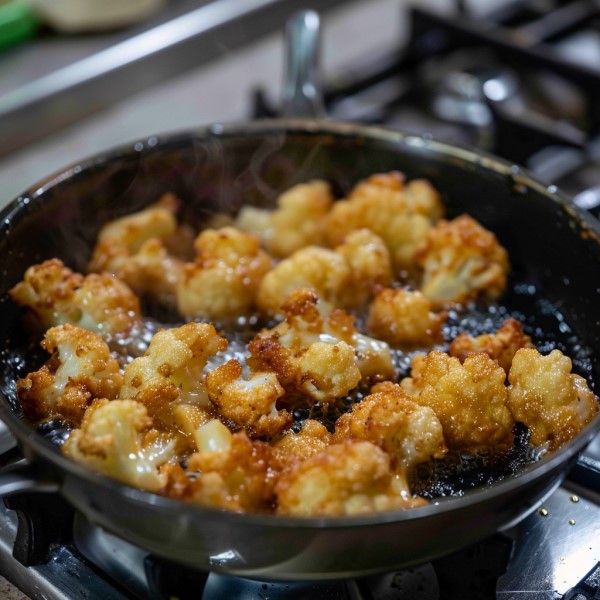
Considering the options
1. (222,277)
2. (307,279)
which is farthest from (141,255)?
(307,279)

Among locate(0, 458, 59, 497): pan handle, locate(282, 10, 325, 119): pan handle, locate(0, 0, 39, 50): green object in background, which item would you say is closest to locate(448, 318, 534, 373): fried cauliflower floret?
locate(0, 458, 59, 497): pan handle

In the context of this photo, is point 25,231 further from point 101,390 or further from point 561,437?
point 561,437

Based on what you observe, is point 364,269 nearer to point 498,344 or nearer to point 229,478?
point 498,344

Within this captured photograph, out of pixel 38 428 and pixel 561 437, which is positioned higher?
pixel 38 428

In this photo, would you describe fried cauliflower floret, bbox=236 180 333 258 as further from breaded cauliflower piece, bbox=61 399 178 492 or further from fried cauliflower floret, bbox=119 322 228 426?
breaded cauliflower piece, bbox=61 399 178 492

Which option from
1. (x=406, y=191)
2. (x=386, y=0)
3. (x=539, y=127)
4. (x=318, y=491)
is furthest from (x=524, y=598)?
(x=386, y=0)

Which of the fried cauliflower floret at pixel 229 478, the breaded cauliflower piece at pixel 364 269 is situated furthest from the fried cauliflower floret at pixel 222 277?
the fried cauliflower floret at pixel 229 478
